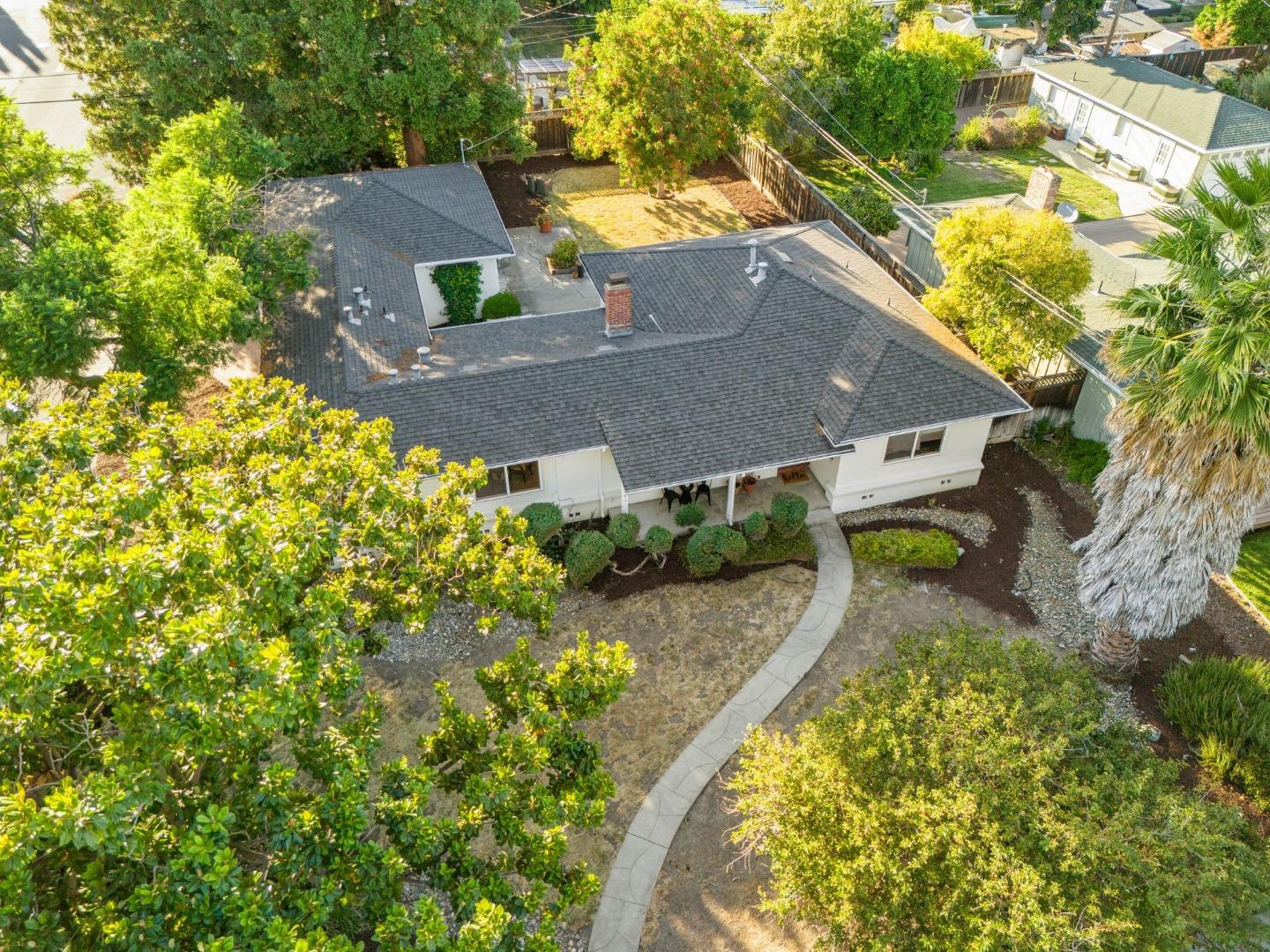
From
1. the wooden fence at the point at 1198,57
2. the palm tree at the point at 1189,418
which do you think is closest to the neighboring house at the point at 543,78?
the palm tree at the point at 1189,418

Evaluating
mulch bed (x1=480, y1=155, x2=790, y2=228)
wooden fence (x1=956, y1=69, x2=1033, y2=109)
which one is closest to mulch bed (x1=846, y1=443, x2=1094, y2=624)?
mulch bed (x1=480, y1=155, x2=790, y2=228)

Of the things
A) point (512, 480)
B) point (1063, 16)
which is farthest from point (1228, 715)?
point (1063, 16)

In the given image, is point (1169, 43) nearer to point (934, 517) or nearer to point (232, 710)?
point (934, 517)

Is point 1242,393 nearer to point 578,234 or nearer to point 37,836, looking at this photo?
point 37,836

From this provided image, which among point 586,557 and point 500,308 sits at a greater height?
point 500,308

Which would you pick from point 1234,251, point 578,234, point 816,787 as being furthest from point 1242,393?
point 578,234

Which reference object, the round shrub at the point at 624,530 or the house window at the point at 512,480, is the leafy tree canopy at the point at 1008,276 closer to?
the round shrub at the point at 624,530
